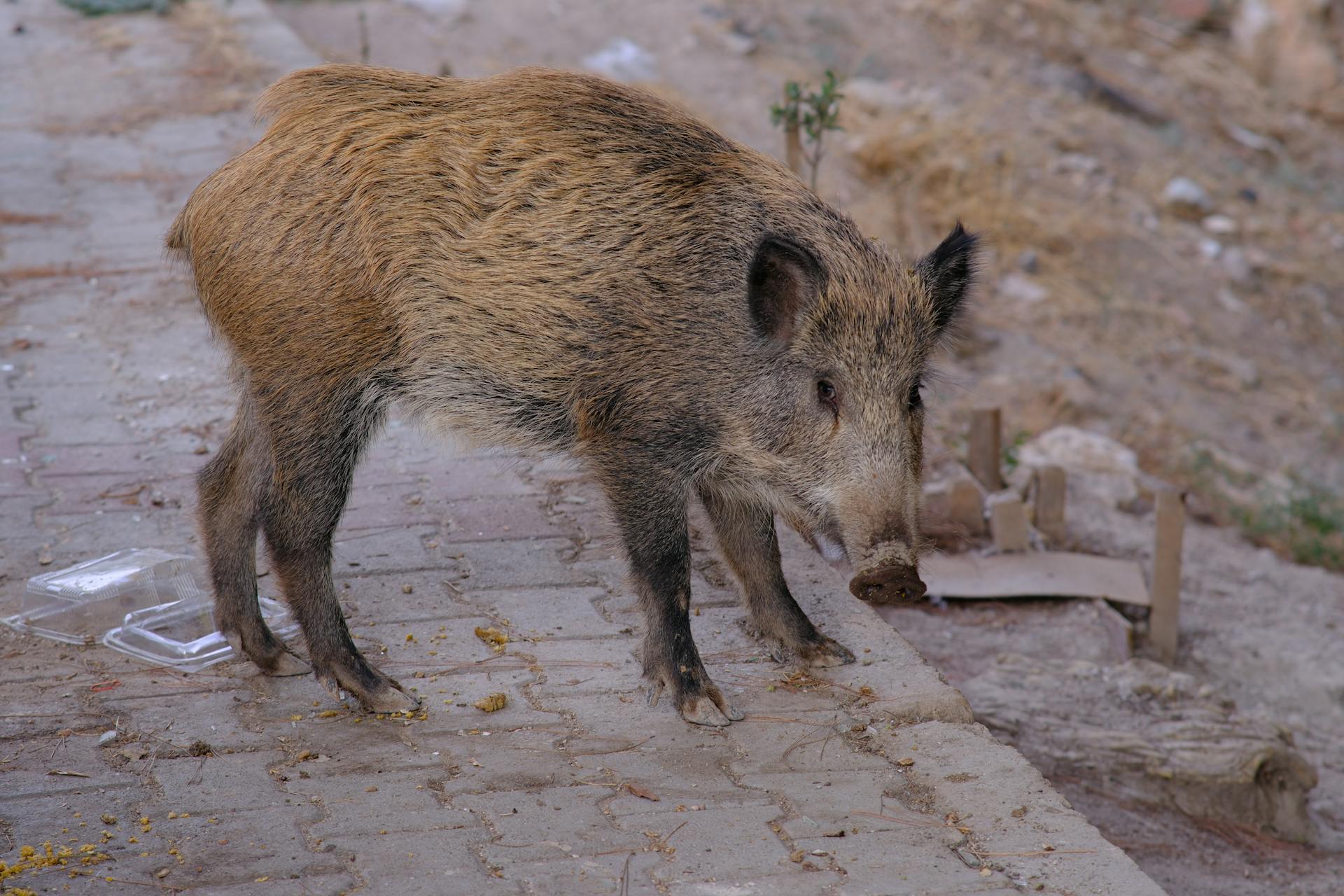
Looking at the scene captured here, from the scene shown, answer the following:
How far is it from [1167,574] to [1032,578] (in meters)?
0.52

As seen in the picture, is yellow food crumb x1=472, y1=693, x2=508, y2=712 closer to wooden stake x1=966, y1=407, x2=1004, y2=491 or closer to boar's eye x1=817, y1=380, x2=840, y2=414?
boar's eye x1=817, y1=380, x2=840, y2=414

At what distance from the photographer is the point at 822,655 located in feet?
12.8

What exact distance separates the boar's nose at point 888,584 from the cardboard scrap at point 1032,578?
7.23ft

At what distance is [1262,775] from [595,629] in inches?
86.8

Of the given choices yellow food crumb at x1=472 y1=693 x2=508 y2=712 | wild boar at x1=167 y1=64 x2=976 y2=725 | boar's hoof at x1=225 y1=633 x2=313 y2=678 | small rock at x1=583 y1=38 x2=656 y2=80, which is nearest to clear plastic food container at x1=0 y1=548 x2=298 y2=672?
boar's hoof at x1=225 y1=633 x2=313 y2=678

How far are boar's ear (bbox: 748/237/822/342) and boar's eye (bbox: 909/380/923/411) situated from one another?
353mm

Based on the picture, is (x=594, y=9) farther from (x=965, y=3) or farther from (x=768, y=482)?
(x=768, y=482)

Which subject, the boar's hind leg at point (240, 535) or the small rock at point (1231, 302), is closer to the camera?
the boar's hind leg at point (240, 535)

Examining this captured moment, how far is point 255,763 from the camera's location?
3.28 metres

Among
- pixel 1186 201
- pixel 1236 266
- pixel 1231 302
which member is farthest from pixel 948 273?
pixel 1186 201

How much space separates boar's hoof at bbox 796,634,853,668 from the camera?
388 cm

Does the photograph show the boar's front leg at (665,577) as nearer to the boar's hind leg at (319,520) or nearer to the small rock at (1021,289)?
the boar's hind leg at (319,520)

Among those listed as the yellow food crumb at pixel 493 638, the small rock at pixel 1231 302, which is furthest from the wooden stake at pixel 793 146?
the small rock at pixel 1231 302

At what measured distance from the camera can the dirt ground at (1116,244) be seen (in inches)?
214
